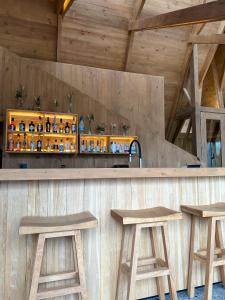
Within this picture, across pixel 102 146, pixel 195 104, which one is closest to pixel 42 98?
pixel 102 146

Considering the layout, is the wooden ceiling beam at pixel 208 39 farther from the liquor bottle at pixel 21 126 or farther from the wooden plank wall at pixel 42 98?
the liquor bottle at pixel 21 126

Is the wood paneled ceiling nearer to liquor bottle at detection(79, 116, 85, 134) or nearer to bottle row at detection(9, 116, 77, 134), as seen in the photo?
liquor bottle at detection(79, 116, 85, 134)

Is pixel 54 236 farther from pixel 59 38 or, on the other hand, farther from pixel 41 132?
pixel 59 38

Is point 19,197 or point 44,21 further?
point 44,21

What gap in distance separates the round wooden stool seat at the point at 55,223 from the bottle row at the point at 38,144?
91.9 inches

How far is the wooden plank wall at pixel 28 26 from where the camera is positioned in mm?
4375

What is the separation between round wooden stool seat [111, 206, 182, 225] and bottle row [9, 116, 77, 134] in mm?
2434

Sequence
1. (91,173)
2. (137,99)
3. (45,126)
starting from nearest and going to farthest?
1. (91,173)
2. (45,126)
3. (137,99)

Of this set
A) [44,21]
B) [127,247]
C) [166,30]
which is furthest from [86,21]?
[127,247]

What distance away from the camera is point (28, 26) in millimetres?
4535

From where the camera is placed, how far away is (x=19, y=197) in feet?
5.47

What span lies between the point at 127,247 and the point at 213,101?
6.32 metres

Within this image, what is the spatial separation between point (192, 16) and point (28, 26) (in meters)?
2.88

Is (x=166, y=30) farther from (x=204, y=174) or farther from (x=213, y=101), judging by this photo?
(x=204, y=174)
